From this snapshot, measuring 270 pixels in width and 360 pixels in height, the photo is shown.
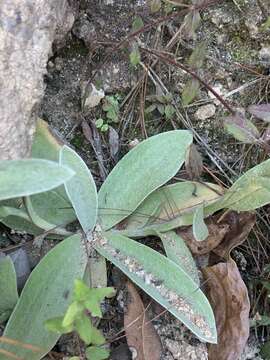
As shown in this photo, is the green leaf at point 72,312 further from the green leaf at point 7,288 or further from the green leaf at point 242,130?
the green leaf at point 242,130

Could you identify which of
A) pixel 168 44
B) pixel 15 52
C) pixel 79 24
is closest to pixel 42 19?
pixel 15 52

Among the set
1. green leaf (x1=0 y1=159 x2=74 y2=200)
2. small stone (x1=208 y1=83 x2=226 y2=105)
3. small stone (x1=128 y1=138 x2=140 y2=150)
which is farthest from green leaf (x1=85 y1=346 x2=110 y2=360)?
small stone (x1=208 y1=83 x2=226 y2=105)

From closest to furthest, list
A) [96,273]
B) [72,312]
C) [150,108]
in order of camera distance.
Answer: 1. [72,312]
2. [96,273]
3. [150,108]

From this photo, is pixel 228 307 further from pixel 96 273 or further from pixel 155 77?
pixel 155 77

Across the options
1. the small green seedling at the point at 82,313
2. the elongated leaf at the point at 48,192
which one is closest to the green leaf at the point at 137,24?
the elongated leaf at the point at 48,192

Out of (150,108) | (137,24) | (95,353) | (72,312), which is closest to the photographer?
(72,312)

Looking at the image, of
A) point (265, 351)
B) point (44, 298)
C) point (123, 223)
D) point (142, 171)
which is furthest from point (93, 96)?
point (265, 351)

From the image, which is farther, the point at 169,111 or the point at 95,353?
the point at 169,111
